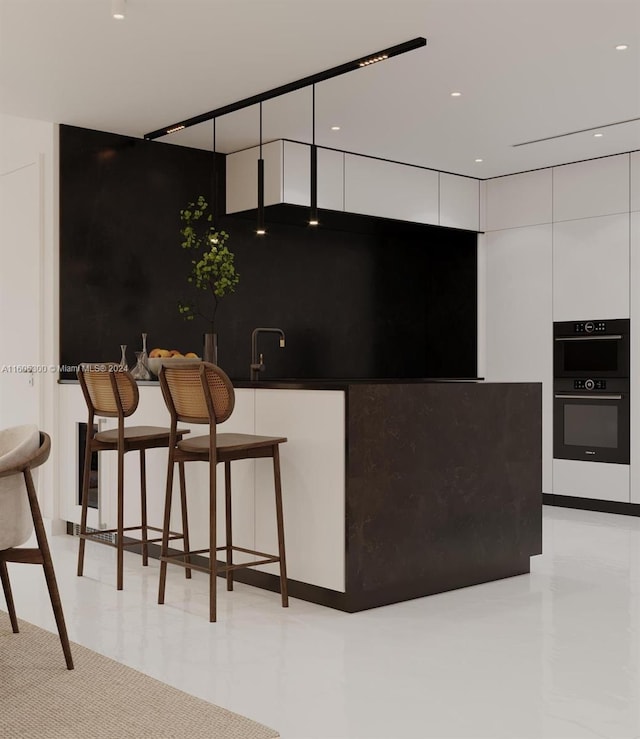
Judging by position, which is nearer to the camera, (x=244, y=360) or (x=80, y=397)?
(x=80, y=397)

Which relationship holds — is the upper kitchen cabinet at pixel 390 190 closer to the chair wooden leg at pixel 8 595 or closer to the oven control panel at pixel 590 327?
the oven control panel at pixel 590 327

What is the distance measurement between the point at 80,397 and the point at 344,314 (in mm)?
2529

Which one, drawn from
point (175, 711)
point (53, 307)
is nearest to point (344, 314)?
point (53, 307)

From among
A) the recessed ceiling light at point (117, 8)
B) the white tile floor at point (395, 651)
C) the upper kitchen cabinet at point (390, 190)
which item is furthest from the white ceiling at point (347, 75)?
the white tile floor at point (395, 651)

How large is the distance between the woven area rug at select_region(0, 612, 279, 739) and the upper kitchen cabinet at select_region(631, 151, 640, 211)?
5022mm

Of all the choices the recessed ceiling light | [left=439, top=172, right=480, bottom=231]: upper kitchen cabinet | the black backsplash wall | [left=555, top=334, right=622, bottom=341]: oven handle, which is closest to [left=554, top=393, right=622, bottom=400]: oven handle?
[left=555, top=334, right=622, bottom=341]: oven handle

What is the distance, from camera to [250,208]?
21.1 feet

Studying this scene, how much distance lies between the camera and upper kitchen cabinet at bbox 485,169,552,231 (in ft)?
23.7

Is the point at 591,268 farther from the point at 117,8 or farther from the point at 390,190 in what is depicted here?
the point at 117,8

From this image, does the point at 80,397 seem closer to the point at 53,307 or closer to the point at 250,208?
the point at 53,307

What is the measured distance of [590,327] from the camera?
6887 mm

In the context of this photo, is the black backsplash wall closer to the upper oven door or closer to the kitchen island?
the upper oven door

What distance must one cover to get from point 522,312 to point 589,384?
81 cm

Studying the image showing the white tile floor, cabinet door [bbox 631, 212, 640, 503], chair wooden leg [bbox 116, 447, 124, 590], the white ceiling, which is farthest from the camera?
cabinet door [bbox 631, 212, 640, 503]
